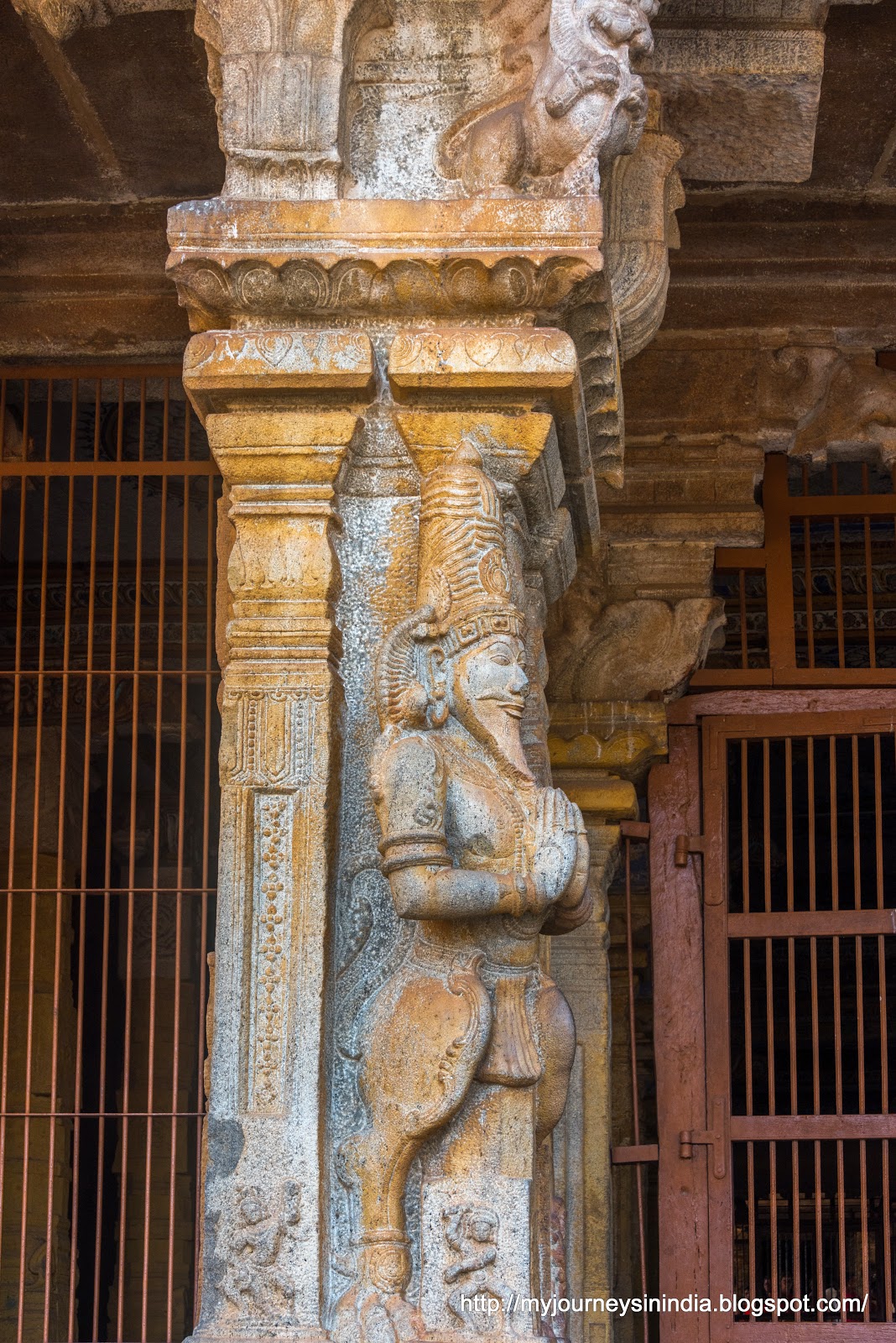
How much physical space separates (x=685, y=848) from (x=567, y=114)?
9.27 ft

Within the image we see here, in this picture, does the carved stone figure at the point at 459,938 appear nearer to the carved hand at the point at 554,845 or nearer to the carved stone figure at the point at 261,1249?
the carved hand at the point at 554,845

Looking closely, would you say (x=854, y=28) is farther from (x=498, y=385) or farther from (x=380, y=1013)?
(x=380, y=1013)

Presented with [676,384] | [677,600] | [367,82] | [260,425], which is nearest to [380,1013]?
[260,425]

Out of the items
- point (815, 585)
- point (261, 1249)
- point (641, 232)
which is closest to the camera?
point (261, 1249)

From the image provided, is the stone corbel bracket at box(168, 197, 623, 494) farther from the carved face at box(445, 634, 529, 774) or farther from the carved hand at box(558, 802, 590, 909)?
the carved hand at box(558, 802, 590, 909)

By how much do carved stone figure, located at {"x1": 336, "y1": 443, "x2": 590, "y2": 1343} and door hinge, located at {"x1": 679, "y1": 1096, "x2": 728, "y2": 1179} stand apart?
201 centimetres

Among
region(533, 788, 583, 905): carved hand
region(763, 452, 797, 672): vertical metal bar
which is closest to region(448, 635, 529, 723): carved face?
region(533, 788, 583, 905): carved hand

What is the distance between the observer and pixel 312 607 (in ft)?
14.1

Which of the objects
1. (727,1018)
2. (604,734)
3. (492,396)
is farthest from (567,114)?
(727,1018)

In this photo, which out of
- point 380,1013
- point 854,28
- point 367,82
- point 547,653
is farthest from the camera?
point 547,653

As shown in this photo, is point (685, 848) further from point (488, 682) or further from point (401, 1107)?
point (401, 1107)

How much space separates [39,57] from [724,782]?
3.27m

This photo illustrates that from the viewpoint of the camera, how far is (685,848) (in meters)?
6.43

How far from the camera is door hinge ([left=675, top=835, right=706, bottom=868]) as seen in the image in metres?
6.43
